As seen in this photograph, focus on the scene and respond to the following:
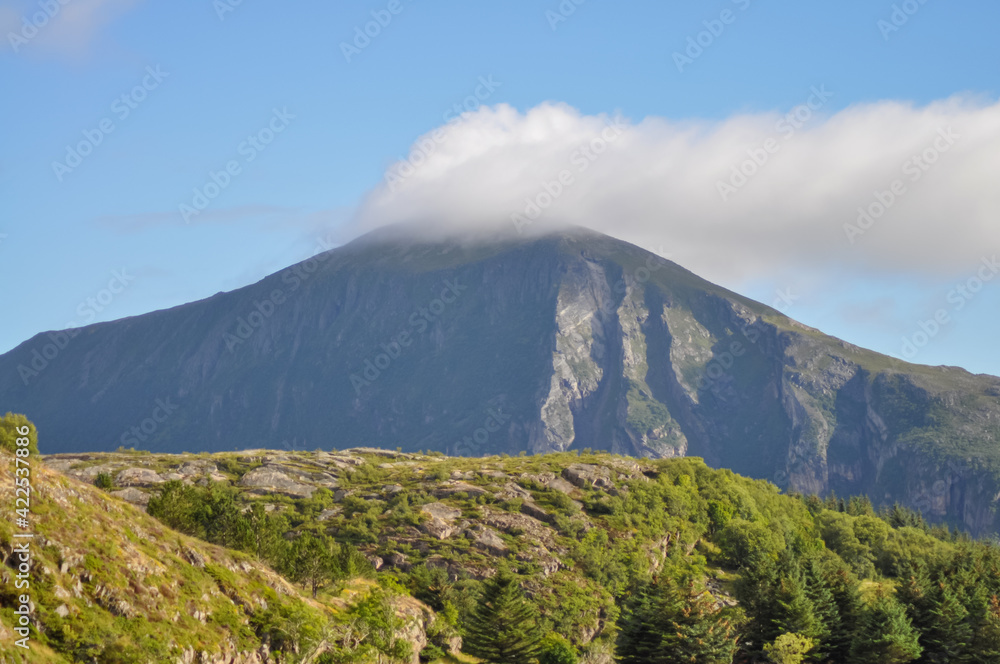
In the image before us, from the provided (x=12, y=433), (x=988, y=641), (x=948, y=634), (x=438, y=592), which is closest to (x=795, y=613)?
(x=948, y=634)

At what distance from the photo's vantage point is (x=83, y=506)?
3829 inches

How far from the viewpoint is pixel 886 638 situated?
130 m

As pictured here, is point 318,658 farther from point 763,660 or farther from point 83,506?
point 763,660

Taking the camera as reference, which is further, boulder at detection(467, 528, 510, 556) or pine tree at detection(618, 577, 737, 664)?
boulder at detection(467, 528, 510, 556)

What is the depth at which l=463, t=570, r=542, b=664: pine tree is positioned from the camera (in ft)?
424

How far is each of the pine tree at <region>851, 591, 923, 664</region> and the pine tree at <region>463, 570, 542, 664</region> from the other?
43.7 metres

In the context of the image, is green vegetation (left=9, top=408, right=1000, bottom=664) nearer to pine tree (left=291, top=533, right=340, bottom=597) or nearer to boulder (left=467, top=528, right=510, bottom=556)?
pine tree (left=291, top=533, right=340, bottom=597)

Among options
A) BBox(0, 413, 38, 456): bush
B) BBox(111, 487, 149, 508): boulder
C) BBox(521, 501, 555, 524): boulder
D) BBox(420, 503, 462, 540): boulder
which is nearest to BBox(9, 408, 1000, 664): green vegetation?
BBox(420, 503, 462, 540): boulder

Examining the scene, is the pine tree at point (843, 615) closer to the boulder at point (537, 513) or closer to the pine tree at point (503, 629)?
the pine tree at point (503, 629)

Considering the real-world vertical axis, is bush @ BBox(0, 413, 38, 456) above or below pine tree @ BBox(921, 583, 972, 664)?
above

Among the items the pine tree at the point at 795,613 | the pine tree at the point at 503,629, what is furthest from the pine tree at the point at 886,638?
the pine tree at the point at 503,629

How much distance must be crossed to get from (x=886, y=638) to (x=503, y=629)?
50.6 meters

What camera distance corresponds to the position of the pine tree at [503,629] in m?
129

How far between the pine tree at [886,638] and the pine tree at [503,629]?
43703 mm
